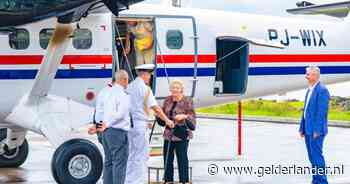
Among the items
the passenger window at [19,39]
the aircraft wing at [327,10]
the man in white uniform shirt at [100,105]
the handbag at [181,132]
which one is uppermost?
the aircraft wing at [327,10]

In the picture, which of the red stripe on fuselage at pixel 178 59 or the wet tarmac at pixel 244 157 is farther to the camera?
the wet tarmac at pixel 244 157

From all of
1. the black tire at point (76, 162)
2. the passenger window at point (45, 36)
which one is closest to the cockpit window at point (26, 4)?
the passenger window at point (45, 36)

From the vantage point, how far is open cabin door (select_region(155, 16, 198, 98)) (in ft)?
48.5

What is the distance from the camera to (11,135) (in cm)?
1509

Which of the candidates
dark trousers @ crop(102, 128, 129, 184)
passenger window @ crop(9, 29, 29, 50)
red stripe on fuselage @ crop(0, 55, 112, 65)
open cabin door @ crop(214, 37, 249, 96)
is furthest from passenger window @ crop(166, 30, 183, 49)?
dark trousers @ crop(102, 128, 129, 184)

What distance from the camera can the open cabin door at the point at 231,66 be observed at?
617 inches

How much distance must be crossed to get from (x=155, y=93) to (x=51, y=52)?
247cm

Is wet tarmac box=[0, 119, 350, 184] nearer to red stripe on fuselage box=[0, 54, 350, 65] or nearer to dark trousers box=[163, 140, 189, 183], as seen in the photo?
dark trousers box=[163, 140, 189, 183]

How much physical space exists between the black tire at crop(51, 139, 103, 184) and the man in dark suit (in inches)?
128

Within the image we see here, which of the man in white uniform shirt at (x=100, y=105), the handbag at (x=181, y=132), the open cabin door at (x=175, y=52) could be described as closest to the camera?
the man in white uniform shirt at (x=100, y=105)

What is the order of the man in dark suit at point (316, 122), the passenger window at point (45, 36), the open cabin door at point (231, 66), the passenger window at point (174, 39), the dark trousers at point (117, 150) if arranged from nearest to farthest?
the dark trousers at point (117, 150), the man in dark suit at point (316, 122), the passenger window at point (45, 36), the passenger window at point (174, 39), the open cabin door at point (231, 66)

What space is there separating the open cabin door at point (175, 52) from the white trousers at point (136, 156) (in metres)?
3.46

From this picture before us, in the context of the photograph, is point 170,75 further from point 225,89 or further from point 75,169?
point 75,169

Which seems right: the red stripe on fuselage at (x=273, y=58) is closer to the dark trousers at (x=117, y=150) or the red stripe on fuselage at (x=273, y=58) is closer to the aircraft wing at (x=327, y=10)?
the aircraft wing at (x=327, y=10)
